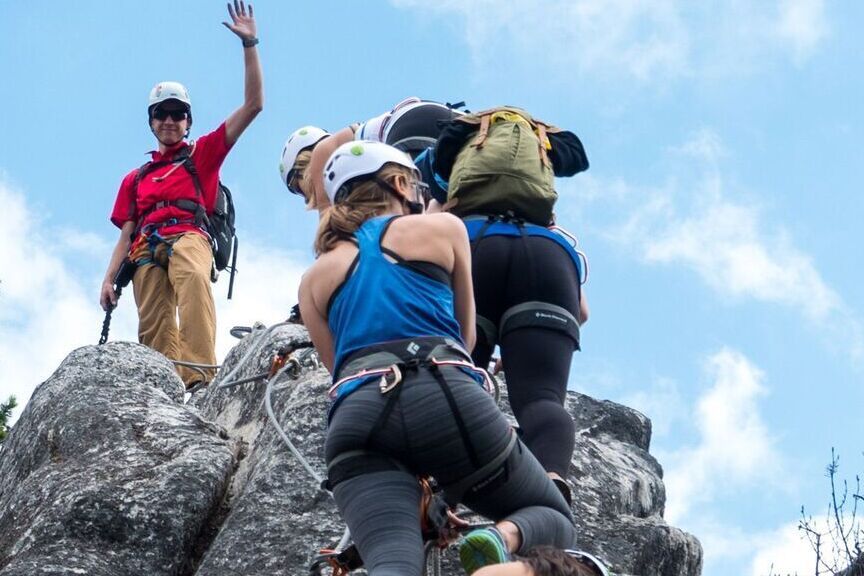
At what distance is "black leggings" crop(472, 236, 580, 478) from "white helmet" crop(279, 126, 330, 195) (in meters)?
3.87

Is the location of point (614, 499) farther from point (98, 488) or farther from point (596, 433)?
point (98, 488)

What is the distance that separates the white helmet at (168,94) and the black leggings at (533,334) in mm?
6405

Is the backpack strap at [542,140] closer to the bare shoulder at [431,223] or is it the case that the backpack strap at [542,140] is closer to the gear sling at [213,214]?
the bare shoulder at [431,223]

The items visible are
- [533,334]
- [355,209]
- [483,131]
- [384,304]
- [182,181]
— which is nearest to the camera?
[384,304]

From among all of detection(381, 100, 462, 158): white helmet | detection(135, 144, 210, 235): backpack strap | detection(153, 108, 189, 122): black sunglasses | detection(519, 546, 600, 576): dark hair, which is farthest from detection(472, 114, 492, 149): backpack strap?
detection(153, 108, 189, 122): black sunglasses

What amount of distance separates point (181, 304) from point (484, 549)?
25.2 ft

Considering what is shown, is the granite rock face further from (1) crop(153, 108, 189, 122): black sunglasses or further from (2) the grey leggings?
(1) crop(153, 108, 189, 122): black sunglasses

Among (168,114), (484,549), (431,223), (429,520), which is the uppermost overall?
(168,114)

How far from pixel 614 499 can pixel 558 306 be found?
2.08 metres

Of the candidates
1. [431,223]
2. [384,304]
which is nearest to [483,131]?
[431,223]

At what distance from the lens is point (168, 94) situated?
13203mm

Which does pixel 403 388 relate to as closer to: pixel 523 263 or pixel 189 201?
pixel 523 263

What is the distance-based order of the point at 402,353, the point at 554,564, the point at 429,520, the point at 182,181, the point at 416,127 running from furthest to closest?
the point at 182,181 → the point at 416,127 → the point at 429,520 → the point at 402,353 → the point at 554,564

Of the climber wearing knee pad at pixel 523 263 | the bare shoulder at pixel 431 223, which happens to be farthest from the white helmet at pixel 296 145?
the bare shoulder at pixel 431 223
